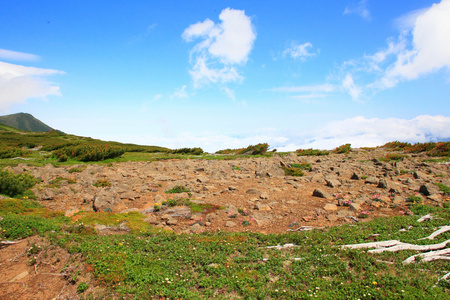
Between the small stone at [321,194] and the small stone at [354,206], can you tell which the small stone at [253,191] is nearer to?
the small stone at [321,194]

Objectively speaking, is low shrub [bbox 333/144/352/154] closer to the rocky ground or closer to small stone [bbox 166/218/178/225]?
the rocky ground

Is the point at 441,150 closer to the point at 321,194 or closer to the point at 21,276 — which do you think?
the point at 321,194

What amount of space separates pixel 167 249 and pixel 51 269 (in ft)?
10.6

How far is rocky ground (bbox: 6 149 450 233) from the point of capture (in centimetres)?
1191

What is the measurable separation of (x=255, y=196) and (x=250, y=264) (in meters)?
8.21

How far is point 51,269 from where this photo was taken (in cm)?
698

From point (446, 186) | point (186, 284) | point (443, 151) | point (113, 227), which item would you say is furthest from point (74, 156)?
point (443, 151)

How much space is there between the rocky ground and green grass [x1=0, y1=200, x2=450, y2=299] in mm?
2083

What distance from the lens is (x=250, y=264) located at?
7.35m

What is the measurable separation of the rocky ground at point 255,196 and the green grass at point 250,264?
2083mm

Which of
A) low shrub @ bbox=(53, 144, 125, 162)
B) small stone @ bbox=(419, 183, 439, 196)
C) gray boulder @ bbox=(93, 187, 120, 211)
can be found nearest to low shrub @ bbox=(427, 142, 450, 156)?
small stone @ bbox=(419, 183, 439, 196)

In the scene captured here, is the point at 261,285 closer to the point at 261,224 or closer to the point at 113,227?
the point at 261,224

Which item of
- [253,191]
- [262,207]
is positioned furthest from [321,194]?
[262,207]

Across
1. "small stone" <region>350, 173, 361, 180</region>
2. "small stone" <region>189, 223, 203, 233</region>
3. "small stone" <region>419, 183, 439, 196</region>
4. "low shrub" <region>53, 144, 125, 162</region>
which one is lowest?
"small stone" <region>189, 223, 203, 233</region>
